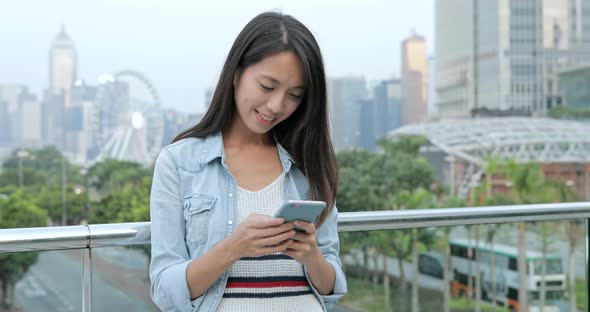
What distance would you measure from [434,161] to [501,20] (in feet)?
70.8

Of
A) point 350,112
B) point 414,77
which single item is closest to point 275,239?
point 350,112

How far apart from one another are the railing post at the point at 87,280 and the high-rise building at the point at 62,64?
62.6 m

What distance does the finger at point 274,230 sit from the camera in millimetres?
1070

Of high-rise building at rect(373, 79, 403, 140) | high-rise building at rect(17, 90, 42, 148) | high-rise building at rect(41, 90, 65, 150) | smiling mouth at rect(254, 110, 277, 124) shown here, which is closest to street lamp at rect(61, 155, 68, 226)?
high-rise building at rect(41, 90, 65, 150)

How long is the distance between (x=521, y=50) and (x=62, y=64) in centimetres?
4026

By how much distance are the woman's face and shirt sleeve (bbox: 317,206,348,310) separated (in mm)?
215

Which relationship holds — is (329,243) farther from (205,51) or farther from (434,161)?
(205,51)

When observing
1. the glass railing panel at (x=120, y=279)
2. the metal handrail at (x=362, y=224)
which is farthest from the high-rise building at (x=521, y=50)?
the glass railing panel at (x=120, y=279)

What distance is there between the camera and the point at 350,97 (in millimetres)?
51656

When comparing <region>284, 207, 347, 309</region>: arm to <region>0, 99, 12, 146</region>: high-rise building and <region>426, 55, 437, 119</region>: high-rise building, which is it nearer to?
<region>0, 99, 12, 146</region>: high-rise building

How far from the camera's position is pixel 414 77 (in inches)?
2832

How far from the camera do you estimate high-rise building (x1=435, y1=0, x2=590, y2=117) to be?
61.5m

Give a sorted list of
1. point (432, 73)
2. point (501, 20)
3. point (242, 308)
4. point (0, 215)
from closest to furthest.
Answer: point (242, 308) → point (0, 215) → point (501, 20) → point (432, 73)

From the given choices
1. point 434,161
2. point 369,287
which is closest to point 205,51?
point 434,161
